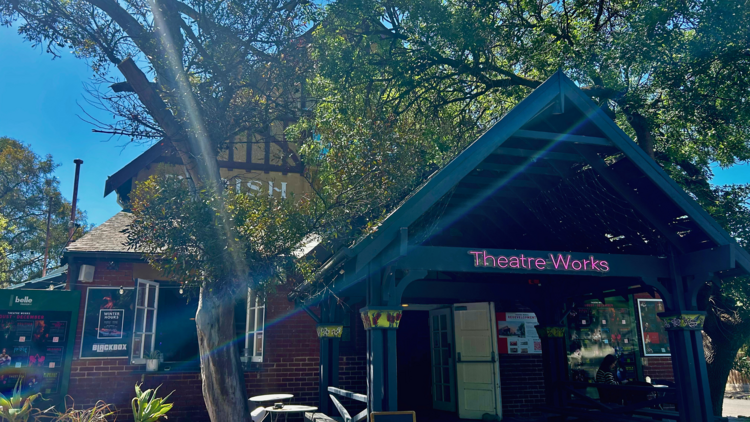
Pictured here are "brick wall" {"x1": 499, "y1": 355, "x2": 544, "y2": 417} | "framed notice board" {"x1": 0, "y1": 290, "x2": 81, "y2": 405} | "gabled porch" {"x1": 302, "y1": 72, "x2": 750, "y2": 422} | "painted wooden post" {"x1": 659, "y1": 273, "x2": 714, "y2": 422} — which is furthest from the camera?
"brick wall" {"x1": 499, "y1": 355, "x2": 544, "y2": 417}

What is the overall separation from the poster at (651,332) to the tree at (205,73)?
940 centimetres

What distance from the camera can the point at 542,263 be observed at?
6262mm

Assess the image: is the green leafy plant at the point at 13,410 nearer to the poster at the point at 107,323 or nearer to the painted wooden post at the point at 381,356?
the poster at the point at 107,323

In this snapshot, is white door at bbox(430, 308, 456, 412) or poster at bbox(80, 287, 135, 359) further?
white door at bbox(430, 308, 456, 412)

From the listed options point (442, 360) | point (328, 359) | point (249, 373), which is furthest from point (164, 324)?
point (442, 360)

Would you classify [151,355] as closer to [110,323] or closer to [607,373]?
[110,323]

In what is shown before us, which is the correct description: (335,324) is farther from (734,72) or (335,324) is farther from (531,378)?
(734,72)

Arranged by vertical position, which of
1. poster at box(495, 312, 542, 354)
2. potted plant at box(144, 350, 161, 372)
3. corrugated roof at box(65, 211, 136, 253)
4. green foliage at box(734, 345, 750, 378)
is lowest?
green foliage at box(734, 345, 750, 378)

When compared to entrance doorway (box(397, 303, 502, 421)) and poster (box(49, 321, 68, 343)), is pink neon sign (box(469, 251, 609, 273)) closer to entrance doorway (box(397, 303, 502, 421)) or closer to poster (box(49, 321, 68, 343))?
entrance doorway (box(397, 303, 502, 421))

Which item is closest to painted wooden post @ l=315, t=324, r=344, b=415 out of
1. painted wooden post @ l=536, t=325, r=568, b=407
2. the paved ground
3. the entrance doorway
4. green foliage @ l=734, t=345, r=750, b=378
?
the entrance doorway

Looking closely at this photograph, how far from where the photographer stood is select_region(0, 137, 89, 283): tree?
28.3 m

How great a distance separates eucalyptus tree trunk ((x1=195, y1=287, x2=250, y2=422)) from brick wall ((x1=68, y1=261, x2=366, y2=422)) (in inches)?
100

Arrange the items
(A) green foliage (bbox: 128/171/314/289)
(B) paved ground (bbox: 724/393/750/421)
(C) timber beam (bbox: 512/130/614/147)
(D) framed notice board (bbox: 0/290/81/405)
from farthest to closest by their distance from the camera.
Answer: (B) paved ground (bbox: 724/393/750/421) < (D) framed notice board (bbox: 0/290/81/405) < (A) green foliage (bbox: 128/171/314/289) < (C) timber beam (bbox: 512/130/614/147)

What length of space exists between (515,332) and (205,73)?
7.97 metres
